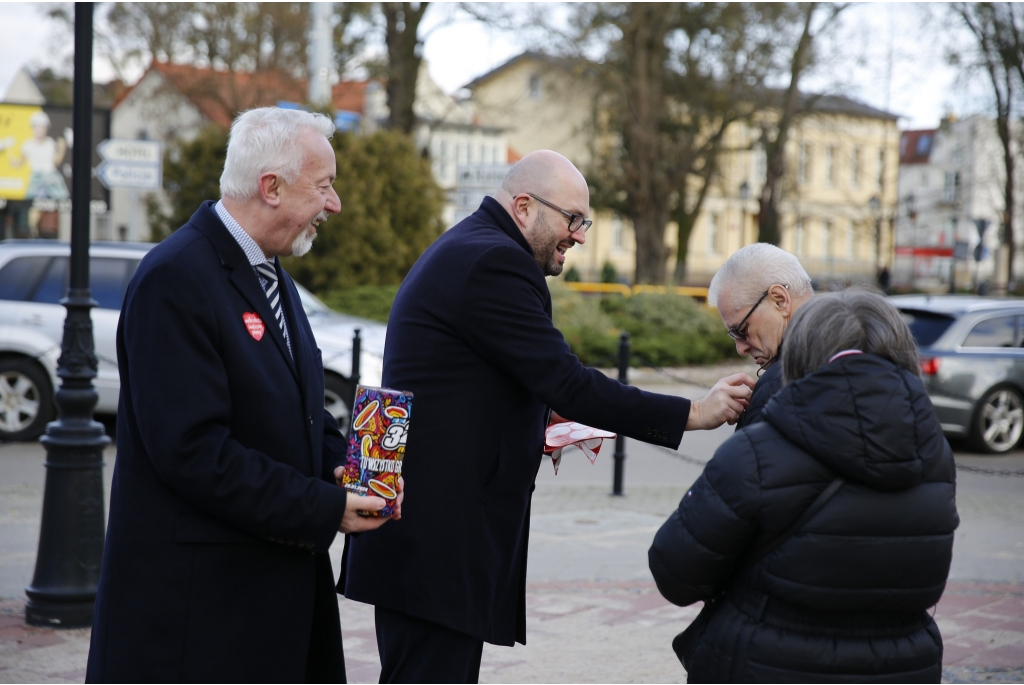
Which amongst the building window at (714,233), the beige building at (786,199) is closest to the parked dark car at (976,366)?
the beige building at (786,199)

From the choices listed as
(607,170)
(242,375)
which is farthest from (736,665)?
(607,170)

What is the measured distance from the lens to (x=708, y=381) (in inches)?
741

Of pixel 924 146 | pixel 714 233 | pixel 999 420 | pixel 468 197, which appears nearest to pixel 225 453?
pixel 999 420

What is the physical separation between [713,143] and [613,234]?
1330 inches

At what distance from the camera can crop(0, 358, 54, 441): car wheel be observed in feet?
36.6

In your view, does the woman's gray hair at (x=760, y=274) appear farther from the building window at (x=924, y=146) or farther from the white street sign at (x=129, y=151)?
the building window at (x=924, y=146)

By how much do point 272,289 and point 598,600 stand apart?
3.73 metres

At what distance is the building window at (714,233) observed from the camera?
7075 centimetres

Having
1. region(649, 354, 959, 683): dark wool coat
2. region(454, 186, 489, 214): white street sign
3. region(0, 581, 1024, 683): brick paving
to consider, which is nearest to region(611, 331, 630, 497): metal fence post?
region(0, 581, 1024, 683): brick paving

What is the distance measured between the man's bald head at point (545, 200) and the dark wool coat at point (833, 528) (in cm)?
109

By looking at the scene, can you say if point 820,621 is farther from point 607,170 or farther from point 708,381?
point 607,170

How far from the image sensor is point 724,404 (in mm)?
3209

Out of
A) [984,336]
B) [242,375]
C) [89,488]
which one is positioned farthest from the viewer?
[984,336]

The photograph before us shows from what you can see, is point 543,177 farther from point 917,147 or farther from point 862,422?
point 917,147
